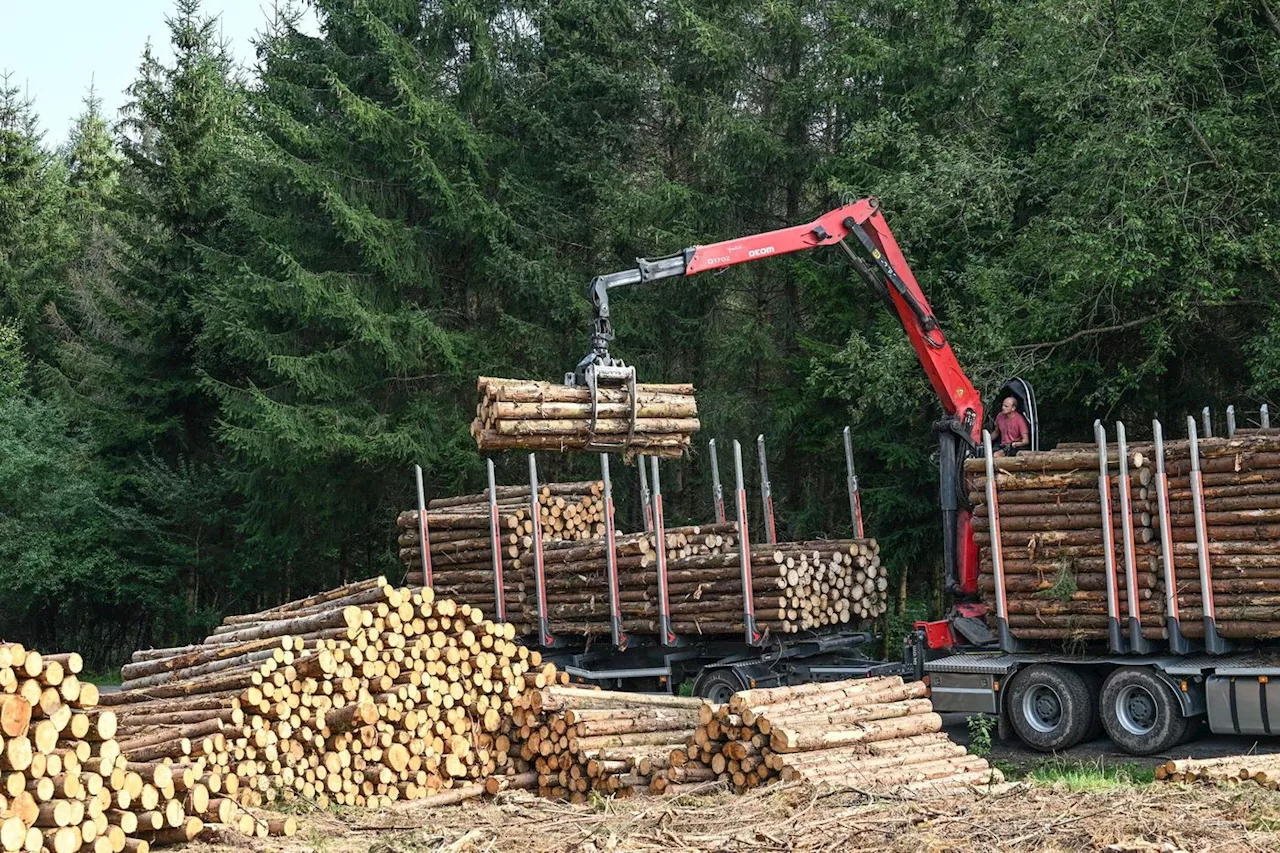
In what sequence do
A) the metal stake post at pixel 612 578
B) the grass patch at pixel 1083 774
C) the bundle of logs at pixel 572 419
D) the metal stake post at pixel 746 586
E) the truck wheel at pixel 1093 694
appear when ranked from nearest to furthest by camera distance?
the grass patch at pixel 1083 774 → the bundle of logs at pixel 572 419 → the truck wheel at pixel 1093 694 → the metal stake post at pixel 746 586 → the metal stake post at pixel 612 578

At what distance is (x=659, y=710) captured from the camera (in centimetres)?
1255

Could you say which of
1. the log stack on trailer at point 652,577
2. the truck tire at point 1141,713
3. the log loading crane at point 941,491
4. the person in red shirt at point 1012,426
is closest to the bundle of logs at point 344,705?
the log stack on trailer at point 652,577

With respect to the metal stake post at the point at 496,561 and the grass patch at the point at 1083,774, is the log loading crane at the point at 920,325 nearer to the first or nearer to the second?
the grass patch at the point at 1083,774

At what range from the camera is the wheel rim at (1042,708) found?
1398 centimetres

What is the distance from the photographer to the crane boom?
15.0 meters

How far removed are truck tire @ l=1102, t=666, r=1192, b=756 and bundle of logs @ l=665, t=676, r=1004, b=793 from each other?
2420 millimetres

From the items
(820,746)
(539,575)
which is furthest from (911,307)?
(820,746)

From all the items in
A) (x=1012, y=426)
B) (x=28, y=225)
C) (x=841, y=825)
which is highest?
(x=28, y=225)

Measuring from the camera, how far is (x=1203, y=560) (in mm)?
12688

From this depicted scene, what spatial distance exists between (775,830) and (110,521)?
22726 millimetres

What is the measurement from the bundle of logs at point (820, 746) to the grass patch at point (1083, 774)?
0.52 m

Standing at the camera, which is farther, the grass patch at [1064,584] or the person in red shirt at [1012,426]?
the person in red shirt at [1012,426]

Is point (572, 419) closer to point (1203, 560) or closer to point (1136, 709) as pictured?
point (1203, 560)

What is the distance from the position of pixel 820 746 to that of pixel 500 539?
24.0 feet
